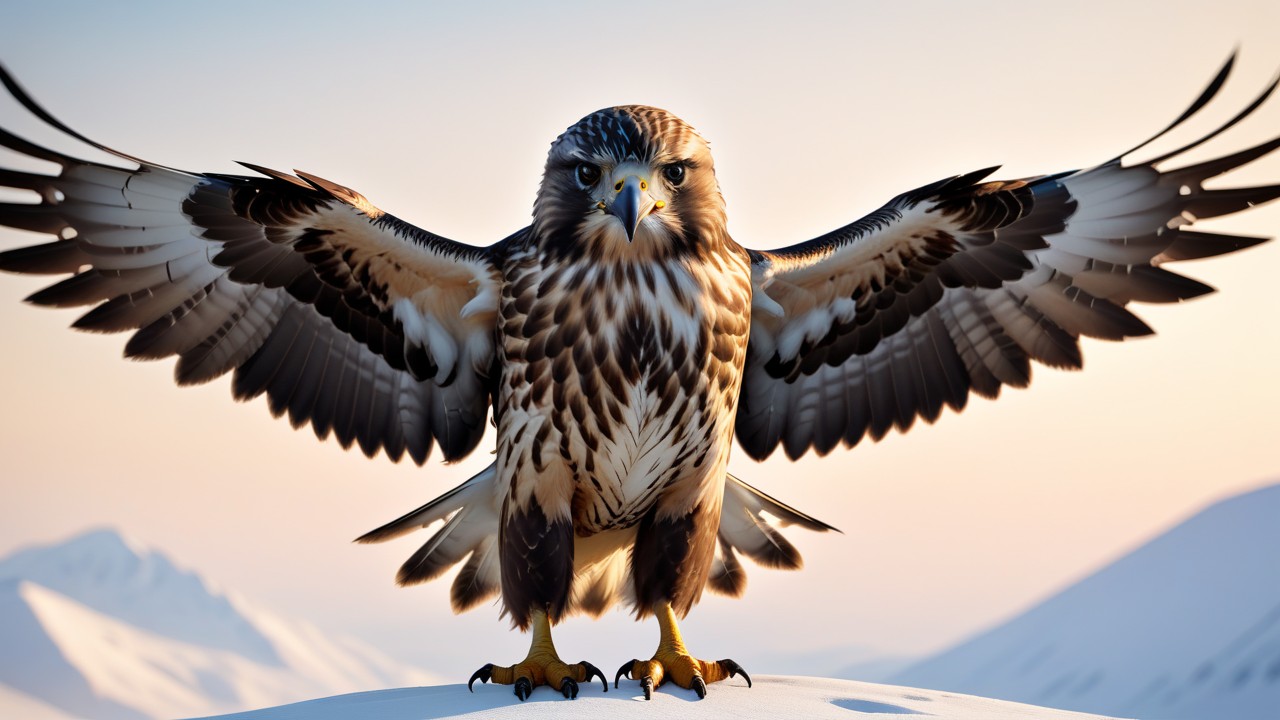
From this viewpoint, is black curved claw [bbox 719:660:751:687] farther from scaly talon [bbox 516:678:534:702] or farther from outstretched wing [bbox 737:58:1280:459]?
outstretched wing [bbox 737:58:1280:459]

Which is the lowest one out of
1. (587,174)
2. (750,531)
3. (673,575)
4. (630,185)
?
(673,575)

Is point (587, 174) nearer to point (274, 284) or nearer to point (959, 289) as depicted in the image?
point (274, 284)

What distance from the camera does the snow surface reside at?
4.45 meters

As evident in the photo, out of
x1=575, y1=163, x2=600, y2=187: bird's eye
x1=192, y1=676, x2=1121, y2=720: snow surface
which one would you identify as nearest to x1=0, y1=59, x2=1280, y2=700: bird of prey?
x1=575, y1=163, x2=600, y2=187: bird's eye

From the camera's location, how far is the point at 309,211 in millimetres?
5008

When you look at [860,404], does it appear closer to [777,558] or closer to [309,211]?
[777,558]

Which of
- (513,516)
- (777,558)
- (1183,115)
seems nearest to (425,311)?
(513,516)

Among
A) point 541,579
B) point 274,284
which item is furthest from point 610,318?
point 274,284

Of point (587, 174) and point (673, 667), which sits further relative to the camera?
point (673, 667)

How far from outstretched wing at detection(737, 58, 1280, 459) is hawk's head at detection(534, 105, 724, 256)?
691 millimetres

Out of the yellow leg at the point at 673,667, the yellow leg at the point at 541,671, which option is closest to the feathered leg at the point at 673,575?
the yellow leg at the point at 673,667

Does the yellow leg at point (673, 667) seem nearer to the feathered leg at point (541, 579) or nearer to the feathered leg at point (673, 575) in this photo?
the feathered leg at point (673, 575)

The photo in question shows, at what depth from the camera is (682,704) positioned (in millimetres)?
4602

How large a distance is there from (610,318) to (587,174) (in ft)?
1.89
